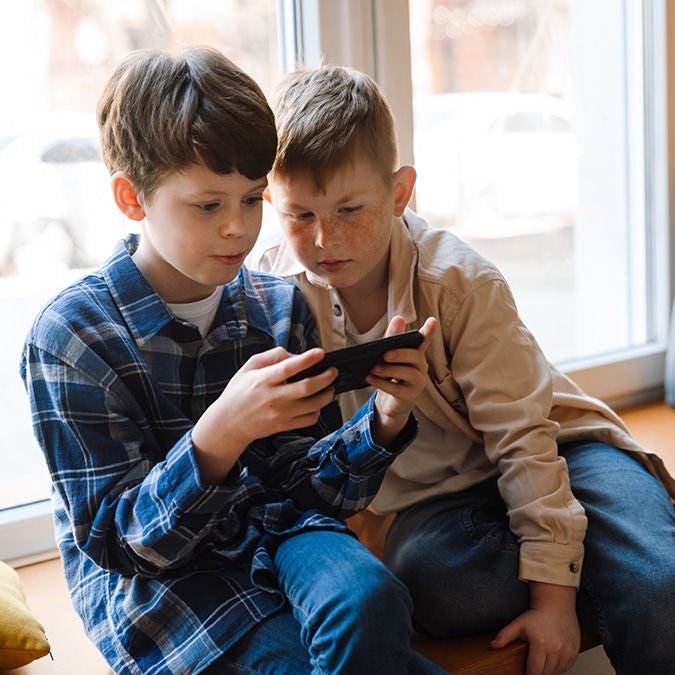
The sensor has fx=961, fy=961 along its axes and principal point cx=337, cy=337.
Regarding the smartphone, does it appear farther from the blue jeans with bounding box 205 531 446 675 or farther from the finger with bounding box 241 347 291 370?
the blue jeans with bounding box 205 531 446 675

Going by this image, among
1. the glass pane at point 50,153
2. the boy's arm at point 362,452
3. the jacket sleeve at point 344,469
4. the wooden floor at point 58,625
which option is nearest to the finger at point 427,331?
the boy's arm at point 362,452

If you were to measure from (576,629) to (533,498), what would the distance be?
159mm

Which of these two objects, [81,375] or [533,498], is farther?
[533,498]

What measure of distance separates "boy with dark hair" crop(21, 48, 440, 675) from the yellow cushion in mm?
63

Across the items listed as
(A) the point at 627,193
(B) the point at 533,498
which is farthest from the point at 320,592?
(A) the point at 627,193

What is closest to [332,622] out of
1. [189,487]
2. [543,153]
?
[189,487]

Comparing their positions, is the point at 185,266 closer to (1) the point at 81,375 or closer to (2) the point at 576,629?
(1) the point at 81,375

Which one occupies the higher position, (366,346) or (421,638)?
(366,346)

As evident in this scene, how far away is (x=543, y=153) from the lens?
6.64ft

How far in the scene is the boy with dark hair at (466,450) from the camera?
1122mm

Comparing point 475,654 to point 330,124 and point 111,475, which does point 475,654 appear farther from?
point 330,124

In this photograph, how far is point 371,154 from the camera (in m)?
1.14

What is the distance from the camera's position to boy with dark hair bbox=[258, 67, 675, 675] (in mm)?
1122

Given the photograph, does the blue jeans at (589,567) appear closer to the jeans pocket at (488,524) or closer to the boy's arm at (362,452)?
the jeans pocket at (488,524)
